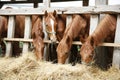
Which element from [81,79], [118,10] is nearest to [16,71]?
[81,79]

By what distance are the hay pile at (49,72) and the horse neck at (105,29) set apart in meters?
0.78

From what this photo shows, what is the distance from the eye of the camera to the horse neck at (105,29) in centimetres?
756

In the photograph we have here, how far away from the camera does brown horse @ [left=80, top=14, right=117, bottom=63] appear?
292 inches

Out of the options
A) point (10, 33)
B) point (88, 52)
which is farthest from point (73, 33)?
point (10, 33)

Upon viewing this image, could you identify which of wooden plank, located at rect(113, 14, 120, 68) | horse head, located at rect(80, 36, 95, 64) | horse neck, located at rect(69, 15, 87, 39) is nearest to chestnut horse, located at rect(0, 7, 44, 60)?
horse neck, located at rect(69, 15, 87, 39)

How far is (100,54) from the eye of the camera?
8078 mm

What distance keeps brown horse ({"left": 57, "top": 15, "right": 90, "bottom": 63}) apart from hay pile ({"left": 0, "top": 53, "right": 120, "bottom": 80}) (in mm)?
498

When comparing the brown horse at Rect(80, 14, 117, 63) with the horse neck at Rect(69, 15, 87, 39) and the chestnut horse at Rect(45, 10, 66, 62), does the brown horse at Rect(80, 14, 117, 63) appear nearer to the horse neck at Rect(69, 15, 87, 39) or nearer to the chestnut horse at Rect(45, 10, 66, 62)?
the horse neck at Rect(69, 15, 87, 39)

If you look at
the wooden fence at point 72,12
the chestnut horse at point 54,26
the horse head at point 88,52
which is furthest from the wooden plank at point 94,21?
the chestnut horse at point 54,26

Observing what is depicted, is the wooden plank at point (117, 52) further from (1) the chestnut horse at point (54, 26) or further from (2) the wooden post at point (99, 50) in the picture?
(1) the chestnut horse at point (54, 26)

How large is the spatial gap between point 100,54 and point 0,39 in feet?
10.6

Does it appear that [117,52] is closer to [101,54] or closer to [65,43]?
[101,54]

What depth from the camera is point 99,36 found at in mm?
7570

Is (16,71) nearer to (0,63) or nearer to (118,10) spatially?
(0,63)
